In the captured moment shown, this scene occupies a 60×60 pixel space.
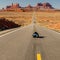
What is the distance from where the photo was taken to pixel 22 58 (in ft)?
29.7

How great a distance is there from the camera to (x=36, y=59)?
8.82 metres

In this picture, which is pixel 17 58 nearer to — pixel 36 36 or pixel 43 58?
pixel 43 58

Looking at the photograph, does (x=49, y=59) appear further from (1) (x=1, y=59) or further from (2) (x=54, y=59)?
(1) (x=1, y=59)

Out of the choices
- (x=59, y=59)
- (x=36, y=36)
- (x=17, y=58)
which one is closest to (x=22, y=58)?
(x=17, y=58)

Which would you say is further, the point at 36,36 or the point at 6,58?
the point at 36,36

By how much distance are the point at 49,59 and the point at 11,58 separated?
63.3 inches

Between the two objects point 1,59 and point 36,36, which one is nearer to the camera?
point 1,59

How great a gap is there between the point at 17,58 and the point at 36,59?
2.76 ft

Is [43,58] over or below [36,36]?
over

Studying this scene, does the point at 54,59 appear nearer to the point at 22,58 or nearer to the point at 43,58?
the point at 43,58

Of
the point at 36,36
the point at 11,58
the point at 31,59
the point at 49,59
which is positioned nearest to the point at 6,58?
the point at 11,58

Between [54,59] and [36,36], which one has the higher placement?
[54,59]

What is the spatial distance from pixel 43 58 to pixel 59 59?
26.8 inches

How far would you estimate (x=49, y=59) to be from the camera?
8.84 meters
